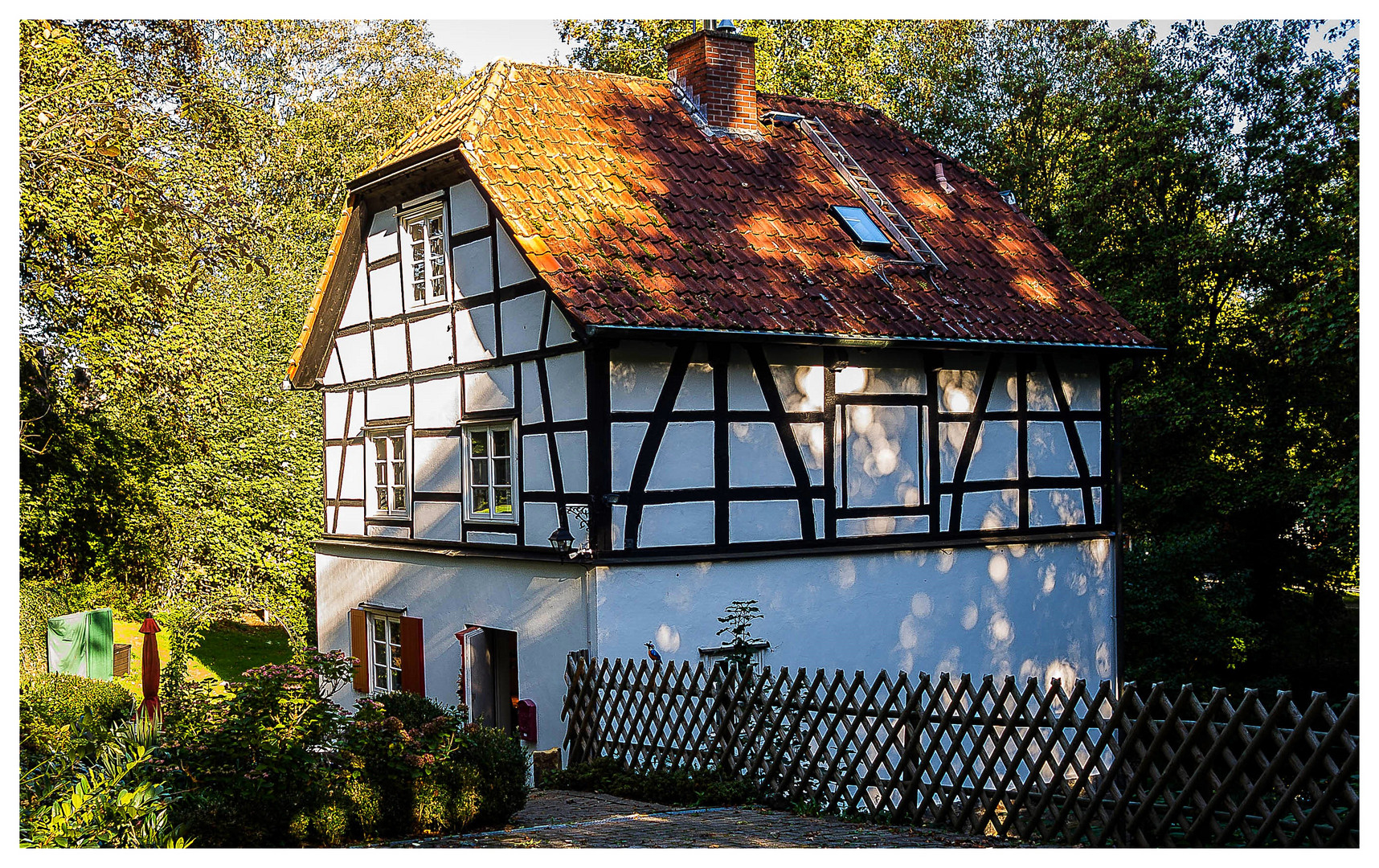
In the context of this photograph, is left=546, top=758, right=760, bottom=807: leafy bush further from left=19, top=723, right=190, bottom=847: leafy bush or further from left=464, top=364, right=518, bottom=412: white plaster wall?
left=464, top=364, right=518, bottom=412: white plaster wall

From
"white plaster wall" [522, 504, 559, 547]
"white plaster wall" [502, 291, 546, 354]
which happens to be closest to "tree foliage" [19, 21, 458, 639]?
"white plaster wall" [502, 291, 546, 354]

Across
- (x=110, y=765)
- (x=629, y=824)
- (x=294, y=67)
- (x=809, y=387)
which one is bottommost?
(x=629, y=824)

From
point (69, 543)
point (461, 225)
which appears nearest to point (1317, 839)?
point (461, 225)

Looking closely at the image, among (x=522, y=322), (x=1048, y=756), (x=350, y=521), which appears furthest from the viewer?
(x=350, y=521)

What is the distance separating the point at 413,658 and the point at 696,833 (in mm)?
7946

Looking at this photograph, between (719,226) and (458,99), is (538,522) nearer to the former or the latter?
(719,226)

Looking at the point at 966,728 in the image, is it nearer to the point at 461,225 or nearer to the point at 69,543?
the point at 461,225

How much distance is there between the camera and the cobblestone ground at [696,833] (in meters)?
7.87

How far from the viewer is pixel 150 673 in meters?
11.5

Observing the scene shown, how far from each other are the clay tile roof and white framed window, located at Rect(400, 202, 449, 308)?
0.77 metres

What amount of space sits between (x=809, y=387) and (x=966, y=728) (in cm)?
580

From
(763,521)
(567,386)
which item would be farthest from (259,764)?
(763,521)

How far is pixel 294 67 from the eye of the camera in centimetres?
2941

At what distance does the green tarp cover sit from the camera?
64.4 feet
